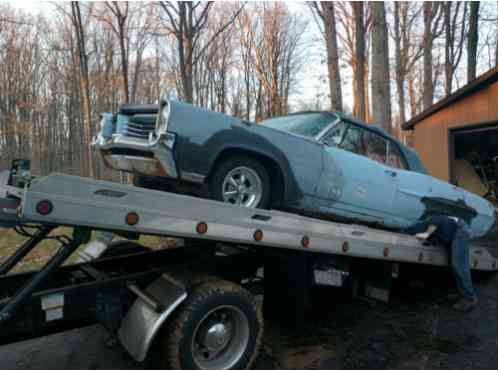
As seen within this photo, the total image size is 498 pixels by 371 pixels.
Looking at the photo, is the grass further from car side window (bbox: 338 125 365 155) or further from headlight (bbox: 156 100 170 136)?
car side window (bbox: 338 125 365 155)

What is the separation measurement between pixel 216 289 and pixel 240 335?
0.48 m

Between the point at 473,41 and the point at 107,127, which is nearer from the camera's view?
the point at 107,127

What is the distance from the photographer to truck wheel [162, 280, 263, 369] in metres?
A: 2.87

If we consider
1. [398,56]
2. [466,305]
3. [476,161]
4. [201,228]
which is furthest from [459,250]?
[398,56]

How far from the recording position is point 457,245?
14.6 feet

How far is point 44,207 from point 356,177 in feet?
10.1

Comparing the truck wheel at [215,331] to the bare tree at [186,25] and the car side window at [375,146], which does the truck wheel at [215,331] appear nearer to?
the car side window at [375,146]

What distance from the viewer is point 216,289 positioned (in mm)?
3053

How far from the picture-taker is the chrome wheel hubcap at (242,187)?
11.6 feet

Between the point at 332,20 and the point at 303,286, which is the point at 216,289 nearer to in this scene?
the point at 303,286

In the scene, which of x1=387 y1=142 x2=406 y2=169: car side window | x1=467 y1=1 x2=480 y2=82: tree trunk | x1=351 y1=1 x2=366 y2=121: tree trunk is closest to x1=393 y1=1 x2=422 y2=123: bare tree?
x1=467 y1=1 x2=480 y2=82: tree trunk

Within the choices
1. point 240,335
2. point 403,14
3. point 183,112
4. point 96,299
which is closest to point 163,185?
point 183,112

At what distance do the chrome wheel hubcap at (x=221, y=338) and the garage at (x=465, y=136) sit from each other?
414 inches

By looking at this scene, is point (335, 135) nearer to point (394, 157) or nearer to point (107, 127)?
point (394, 157)
